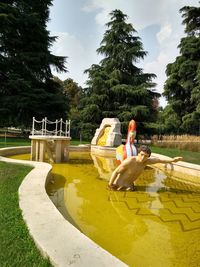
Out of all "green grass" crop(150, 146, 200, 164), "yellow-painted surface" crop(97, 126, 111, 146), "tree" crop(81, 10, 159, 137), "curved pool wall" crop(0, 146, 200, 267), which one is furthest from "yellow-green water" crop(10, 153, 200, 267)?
"tree" crop(81, 10, 159, 137)

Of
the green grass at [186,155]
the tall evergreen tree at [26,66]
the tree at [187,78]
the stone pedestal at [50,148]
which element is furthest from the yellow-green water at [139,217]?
the tree at [187,78]

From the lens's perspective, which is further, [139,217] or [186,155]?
[186,155]

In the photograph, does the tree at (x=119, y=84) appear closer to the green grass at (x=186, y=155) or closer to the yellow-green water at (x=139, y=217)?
the green grass at (x=186, y=155)

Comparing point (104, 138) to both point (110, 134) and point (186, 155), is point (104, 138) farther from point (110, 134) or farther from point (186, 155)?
point (186, 155)

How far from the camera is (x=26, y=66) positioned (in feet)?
68.9

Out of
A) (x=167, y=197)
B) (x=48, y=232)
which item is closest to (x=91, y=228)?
(x=48, y=232)

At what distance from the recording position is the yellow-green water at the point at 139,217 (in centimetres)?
302

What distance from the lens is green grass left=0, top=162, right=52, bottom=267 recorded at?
2.28 meters

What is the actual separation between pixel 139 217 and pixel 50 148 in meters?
6.24

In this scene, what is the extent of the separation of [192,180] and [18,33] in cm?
1955

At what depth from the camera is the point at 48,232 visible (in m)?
2.72

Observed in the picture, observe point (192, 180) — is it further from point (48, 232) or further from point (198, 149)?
point (198, 149)

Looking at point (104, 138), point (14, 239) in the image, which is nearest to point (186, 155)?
point (104, 138)

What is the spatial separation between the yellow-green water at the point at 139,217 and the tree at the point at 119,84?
51.8 ft
